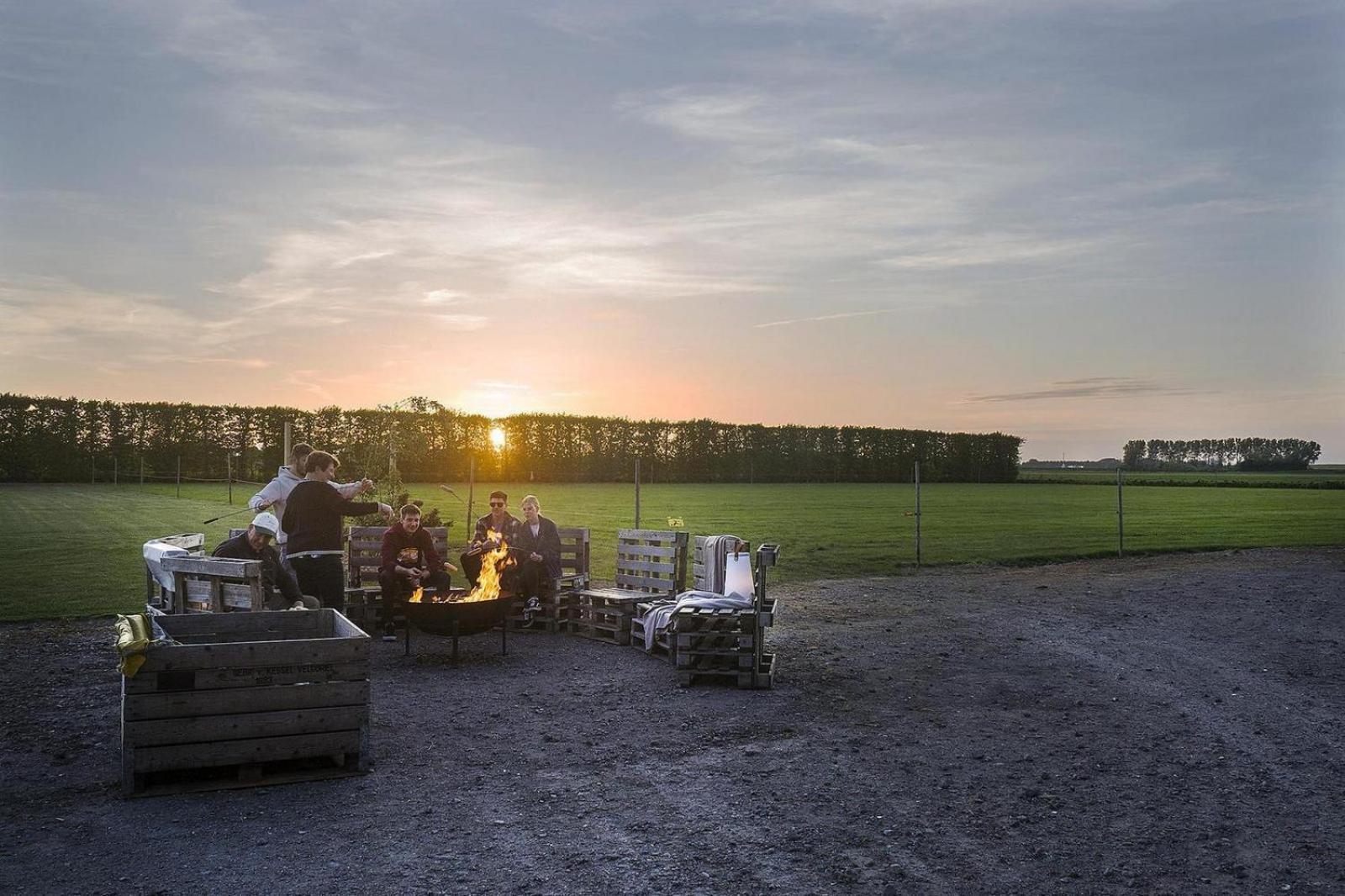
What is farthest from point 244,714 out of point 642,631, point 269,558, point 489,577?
point 642,631

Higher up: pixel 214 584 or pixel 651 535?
pixel 651 535

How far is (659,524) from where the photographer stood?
2561cm

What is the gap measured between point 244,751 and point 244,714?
8.1 inches

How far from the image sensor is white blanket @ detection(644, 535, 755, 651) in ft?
30.1

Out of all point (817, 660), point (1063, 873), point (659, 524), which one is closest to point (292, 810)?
point (1063, 873)

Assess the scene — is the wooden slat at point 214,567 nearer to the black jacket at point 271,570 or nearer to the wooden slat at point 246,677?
the black jacket at point 271,570

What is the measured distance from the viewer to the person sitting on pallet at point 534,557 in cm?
1091

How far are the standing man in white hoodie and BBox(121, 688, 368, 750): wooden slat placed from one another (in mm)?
3147

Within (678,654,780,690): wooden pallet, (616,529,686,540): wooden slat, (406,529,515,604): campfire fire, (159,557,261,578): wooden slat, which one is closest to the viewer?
(159,557,261,578): wooden slat

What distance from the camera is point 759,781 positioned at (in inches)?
233

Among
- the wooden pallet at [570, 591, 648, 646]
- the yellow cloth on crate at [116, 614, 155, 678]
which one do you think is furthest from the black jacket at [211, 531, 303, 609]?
the wooden pallet at [570, 591, 648, 646]

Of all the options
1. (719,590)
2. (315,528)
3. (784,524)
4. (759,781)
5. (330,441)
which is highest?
(330,441)

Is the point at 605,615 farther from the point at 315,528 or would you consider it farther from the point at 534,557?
the point at 315,528

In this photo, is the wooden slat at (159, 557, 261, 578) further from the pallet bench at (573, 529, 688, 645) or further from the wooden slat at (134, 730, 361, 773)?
the pallet bench at (573, 529, 688, 645)
